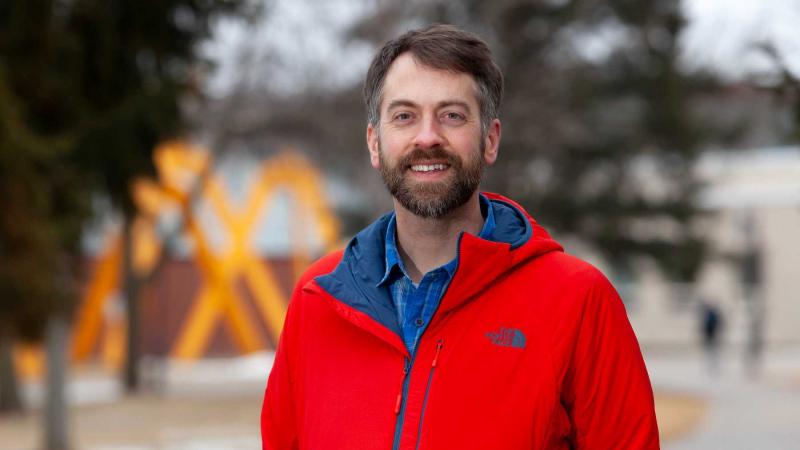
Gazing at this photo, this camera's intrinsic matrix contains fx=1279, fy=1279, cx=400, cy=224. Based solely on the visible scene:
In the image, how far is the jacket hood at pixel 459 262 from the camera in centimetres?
259

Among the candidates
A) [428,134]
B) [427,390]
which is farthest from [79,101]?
[427,390]

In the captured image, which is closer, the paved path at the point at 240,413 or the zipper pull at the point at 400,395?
the zipper pull at the point at 400,395

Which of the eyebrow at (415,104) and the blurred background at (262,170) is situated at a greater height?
the blurred background at (262,170)

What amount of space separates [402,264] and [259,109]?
23086 millimetres

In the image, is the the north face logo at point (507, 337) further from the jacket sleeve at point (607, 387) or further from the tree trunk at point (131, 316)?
the tree trunk at point (131, 316)

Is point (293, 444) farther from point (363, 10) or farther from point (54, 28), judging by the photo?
point (363, 10)

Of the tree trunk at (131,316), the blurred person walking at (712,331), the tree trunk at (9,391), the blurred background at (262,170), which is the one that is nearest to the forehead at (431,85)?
the blurred background at (262,170)

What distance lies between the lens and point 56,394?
16.1m

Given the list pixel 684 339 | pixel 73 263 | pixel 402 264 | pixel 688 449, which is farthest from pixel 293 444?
pixel 684 339

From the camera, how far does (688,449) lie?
14.5 m

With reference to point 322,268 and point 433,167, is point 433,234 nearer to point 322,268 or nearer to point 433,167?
point 433,167

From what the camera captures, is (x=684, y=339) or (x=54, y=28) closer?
(x=54, y=28)

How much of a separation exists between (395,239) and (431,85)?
38cm

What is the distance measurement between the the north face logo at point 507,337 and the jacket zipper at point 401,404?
17cm
